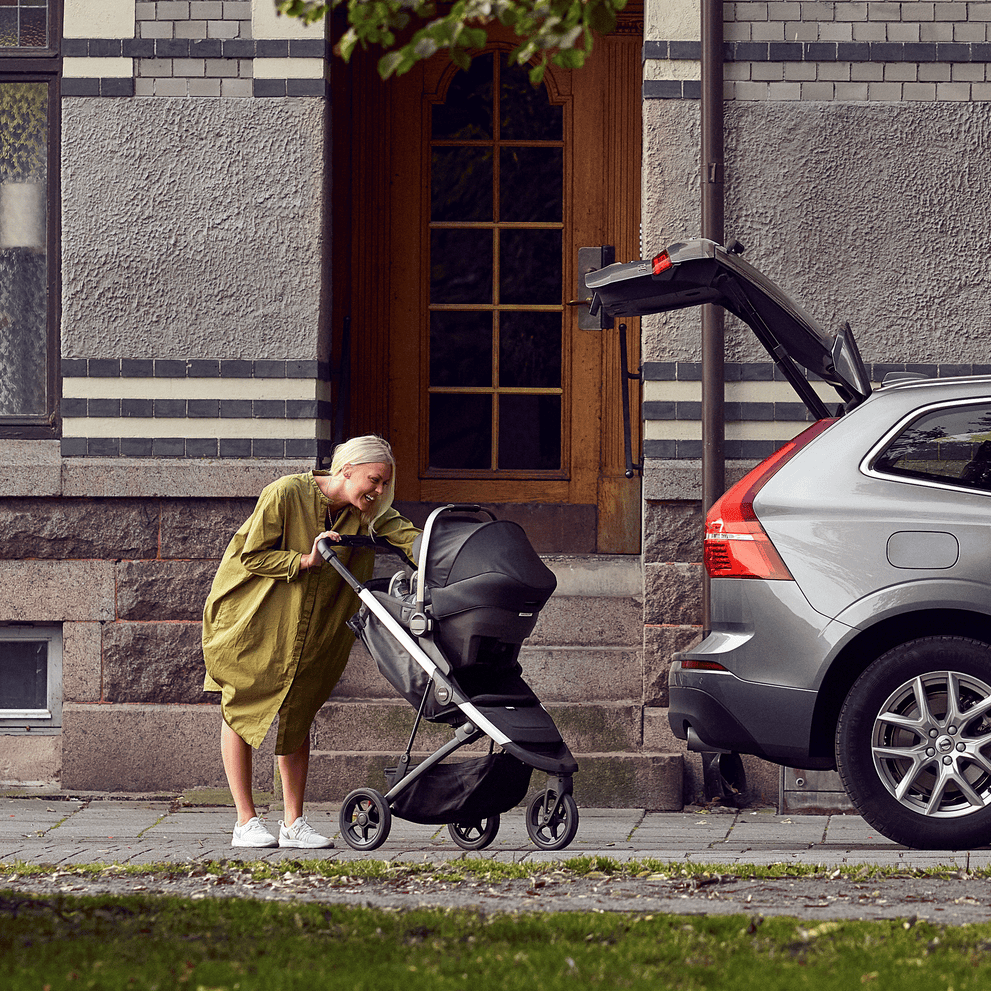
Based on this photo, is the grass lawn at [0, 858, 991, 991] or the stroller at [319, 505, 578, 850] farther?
the stroller at [319, 505, 578, 850]

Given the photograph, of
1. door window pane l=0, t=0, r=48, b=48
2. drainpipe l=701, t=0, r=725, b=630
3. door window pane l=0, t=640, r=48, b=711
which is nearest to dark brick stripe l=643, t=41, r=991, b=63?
drainpipe l=701, t=0, r=725, b=630

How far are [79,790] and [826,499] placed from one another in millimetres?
4468

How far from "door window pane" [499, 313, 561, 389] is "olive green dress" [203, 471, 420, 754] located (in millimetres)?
3119

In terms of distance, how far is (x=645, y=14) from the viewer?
8.90 meters

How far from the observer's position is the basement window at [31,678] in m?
9.02

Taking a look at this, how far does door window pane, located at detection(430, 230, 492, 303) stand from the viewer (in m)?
9.82

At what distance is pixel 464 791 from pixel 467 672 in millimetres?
466

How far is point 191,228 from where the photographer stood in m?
9.02

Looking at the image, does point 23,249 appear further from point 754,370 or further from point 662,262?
point 754,370

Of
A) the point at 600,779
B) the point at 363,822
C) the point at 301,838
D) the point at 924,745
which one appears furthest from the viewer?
the point at 600,779

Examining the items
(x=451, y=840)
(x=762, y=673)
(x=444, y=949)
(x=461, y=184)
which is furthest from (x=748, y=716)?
(x=461, y=184)

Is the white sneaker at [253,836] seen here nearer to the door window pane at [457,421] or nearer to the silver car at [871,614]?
the silver car at [871,614]

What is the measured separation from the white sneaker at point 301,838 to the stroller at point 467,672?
19 cm

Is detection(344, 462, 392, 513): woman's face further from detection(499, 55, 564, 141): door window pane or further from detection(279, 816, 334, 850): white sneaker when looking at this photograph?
detection(499, 55, 564, 141): door window pane
